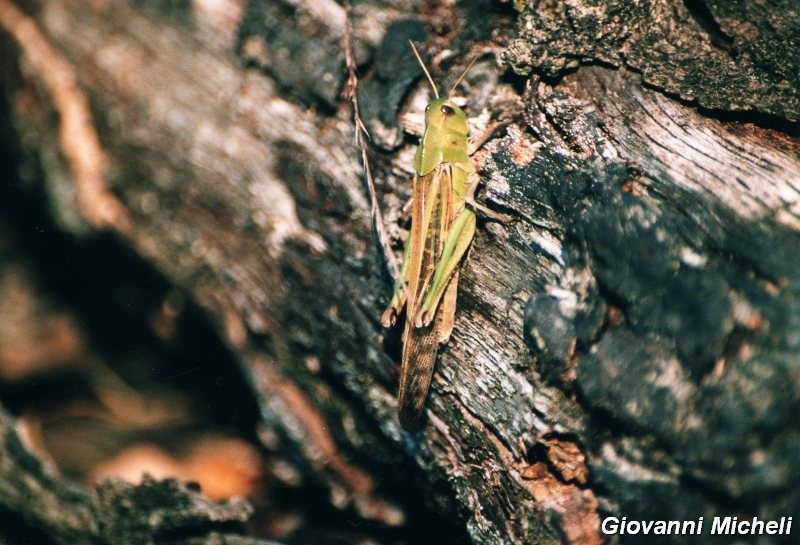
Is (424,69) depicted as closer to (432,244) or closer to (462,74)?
(462,74)

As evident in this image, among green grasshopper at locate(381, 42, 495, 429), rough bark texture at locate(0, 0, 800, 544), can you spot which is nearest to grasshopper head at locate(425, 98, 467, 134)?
green grasshopper at locate(381, 42, 495, 429)

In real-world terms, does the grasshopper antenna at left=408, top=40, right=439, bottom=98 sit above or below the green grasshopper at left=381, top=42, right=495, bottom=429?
above

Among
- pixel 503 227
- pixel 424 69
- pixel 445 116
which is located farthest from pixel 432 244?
pixel 424 69

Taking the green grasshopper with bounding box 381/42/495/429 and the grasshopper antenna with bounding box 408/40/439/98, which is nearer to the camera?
the green grasshopper with bounding box 381/42/495/429

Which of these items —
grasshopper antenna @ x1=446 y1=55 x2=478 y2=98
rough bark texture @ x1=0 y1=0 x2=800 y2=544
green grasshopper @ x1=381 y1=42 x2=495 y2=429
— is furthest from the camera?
grasshopper antenna @ x1=446 y1=55 x2=478 y2=98

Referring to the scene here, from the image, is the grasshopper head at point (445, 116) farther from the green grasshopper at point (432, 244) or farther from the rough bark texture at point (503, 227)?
the rough bark texture at point (503, 227)

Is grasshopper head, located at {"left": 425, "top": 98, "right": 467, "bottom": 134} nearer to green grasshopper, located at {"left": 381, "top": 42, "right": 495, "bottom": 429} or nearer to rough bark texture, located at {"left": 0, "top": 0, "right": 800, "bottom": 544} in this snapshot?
green grasshopper, located at {"left": 381, "top": 42, "right": 495, "bottom": 429}

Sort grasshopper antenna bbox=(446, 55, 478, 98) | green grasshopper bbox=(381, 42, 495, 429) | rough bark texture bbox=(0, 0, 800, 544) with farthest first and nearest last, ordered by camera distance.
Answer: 1. grasshopper antenna bbox=(446, 55, 478, 98)
2. green grasshopper bbox=(381, 42, 495, 429)
3. rough bark texture bbox=(0, 0, 800, 544)

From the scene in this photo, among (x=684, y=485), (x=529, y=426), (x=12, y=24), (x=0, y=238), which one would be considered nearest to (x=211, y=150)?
(x=12, y=24)
